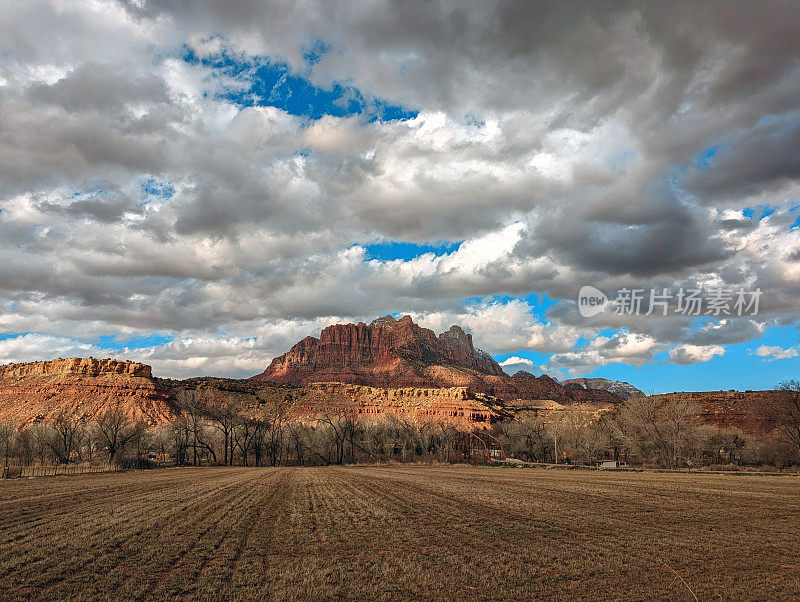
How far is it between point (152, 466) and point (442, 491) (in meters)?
63.0

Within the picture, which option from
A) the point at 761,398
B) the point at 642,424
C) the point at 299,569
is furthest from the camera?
the point at 761,398

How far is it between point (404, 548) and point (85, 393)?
449 ft

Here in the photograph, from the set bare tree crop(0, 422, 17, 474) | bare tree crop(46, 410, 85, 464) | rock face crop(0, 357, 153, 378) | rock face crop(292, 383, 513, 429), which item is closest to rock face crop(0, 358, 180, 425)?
rock face crop(0, 357, 153, 378)

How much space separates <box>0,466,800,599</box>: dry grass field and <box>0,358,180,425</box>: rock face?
346 ft

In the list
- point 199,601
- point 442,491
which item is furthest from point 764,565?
point 442,491

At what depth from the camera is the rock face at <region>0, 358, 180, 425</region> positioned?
4616 inches

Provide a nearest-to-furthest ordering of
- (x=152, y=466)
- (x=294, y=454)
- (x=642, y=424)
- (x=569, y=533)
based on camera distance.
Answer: (x=569, y=533)
(x=642, y=424)
(x=152, y=466)
(x=294, y=454)

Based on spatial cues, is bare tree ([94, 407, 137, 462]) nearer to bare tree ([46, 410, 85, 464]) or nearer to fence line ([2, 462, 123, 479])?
bare tree ([46, 410, 85, 464])

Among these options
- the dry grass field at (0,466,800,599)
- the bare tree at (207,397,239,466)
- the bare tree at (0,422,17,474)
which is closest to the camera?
the dry grass field at (0,466,800,599)

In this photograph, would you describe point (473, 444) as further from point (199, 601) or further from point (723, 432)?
point (199, 601)

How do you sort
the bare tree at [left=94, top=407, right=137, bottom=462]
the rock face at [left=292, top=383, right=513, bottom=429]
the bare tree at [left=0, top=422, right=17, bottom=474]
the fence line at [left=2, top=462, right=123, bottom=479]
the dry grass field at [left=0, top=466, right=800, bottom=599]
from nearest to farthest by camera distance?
the dry grass field at [left=0, top=466, right=800, bottom=599]
the fence line at [left=2, top=462, right=123, bottom=479]
the bare tree at [left=94, top=407, right=137, bottom=462]
the bare tree at [left=0, top=422, right=17, bottom=474]
the rock face at [left=292, top=383, right=513, bottom=429]

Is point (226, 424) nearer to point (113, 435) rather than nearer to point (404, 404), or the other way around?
point (113, 435)

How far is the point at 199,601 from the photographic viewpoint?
10.2m

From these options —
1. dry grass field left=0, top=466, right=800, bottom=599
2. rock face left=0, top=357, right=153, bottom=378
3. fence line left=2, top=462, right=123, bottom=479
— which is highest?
rock face left=0, top=357, right=153, bottom=378
